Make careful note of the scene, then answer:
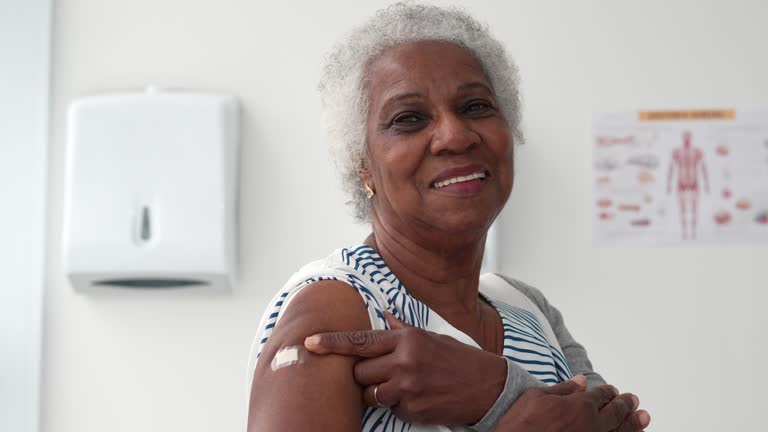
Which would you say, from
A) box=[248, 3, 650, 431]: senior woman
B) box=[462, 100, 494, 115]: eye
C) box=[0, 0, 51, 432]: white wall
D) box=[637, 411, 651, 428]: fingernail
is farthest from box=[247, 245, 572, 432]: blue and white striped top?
box=[0, 0, 51, 432]: white wall

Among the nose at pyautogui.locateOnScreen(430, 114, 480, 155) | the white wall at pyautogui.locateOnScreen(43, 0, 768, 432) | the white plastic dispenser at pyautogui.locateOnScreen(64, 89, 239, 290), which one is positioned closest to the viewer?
the nose at pyautogui.locateOnScreen(430, 114, 480, 155)

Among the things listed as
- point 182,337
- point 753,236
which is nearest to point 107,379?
point 182,337

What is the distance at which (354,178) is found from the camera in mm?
1151

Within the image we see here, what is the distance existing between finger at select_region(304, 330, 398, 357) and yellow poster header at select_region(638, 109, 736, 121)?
1.38m

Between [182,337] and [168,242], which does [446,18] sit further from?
[182,337]

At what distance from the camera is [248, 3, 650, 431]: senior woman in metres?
0.79

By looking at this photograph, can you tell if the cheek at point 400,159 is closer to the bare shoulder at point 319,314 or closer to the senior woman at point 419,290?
the senior woman at point 419,290

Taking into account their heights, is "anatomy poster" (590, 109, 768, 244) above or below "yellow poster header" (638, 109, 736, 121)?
below

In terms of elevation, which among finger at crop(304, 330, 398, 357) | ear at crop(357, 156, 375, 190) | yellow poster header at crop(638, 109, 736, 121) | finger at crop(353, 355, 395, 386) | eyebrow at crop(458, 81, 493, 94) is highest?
yellow poster header at crop(638, 109, 736, 121)

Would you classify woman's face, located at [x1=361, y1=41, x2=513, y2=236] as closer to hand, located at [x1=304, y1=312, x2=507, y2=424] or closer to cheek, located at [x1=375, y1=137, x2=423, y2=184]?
cheek, located at [x1=375, y1=137, x2=423, y2=184]

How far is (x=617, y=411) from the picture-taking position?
3.19 ft

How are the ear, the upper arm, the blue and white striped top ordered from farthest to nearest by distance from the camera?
the ear < the blue and white striped top < the upper arm

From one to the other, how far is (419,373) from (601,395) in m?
0.27

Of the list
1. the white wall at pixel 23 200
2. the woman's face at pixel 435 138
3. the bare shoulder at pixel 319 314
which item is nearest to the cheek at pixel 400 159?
the woman's face at pixel 435 138
